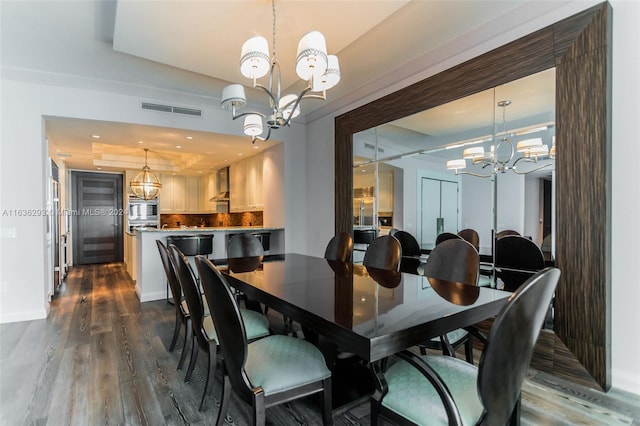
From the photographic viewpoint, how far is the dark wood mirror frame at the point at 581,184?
2150 millimetres

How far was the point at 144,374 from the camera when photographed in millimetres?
2371

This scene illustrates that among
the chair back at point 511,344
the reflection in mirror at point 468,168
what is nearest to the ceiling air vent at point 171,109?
the reflection in mirror at point 468,168

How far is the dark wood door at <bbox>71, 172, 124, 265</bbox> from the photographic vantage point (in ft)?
25.6

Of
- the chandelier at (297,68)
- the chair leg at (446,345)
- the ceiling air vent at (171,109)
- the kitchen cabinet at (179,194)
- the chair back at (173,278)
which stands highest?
the ceiling air vent at (171,109)

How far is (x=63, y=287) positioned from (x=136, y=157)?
3.39 m

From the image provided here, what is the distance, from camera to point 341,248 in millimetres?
3344

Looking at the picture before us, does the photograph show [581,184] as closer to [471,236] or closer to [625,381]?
[471,236]

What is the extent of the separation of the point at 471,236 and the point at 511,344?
2347 millimetres

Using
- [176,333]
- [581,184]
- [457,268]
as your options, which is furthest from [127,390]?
[581,184]

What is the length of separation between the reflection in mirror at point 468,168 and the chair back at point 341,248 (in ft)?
3.21

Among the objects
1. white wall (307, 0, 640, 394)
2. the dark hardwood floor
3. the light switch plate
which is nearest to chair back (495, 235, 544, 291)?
white wall (307, 0, 640, 394)

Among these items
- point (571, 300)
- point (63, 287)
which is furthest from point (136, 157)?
point (571, 300)

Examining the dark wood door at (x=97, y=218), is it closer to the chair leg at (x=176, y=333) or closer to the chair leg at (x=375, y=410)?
the chair leg at (x=176, y=333)

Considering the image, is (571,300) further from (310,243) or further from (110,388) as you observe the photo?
(310,243)
